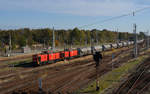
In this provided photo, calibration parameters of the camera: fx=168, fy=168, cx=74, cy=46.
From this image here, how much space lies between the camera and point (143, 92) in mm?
14164

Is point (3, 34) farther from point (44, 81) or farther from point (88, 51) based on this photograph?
point (44, 81)

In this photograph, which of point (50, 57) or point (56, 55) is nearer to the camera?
point (50, 57)

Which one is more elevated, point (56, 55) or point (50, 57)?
point (56, 55)

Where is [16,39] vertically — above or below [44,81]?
above

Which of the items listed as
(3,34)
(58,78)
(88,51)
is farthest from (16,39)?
(58,78)

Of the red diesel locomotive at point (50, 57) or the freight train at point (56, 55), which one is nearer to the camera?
the red diesel locomotive at point (50, 57)

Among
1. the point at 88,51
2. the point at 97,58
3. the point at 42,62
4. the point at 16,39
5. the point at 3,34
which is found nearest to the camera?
the point at 97,58

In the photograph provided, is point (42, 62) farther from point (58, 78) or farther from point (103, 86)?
point (103, 86)

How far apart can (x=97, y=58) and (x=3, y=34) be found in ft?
304

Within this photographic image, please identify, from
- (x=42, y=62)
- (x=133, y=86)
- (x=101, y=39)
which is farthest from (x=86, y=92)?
(x=101, y=39)

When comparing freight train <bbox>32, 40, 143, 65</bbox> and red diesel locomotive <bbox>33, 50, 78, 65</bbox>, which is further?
freight train <bbox>32, 40, 143, 65</bbox>

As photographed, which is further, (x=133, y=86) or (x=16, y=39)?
(x=16, y=39)

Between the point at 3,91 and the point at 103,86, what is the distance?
30.7 ft

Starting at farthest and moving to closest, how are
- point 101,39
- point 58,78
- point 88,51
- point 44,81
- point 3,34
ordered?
1. point 101,39
2. point 3,34
3. point 88,51
4. point 58,78
5. point 44,81
